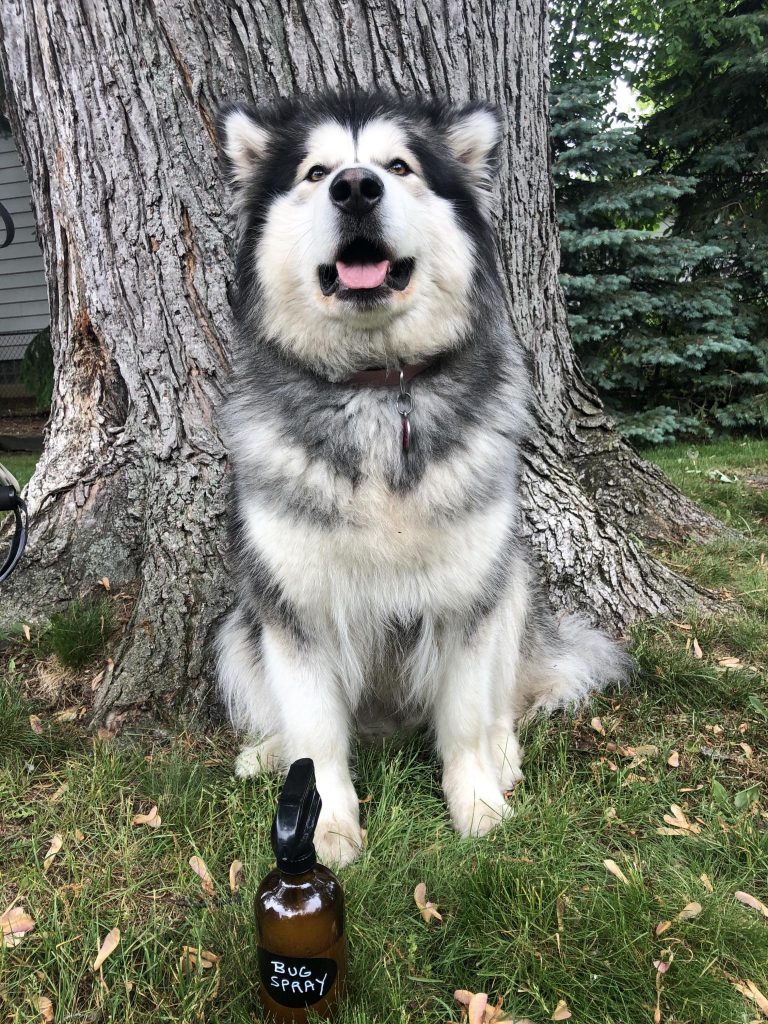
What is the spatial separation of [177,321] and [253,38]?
1019 millimetres

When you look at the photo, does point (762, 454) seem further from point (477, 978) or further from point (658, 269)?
point (477, 978)

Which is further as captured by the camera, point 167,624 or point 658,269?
point 658,269

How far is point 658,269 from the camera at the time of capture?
7184mm

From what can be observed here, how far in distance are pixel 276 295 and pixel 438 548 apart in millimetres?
914

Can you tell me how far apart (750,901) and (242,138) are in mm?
2581

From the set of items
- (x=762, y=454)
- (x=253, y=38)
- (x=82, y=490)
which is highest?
(x=253, y=38)

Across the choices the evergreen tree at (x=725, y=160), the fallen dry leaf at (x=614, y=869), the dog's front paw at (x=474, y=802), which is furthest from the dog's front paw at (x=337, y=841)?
the evergreen tree at (x=725, y=160)

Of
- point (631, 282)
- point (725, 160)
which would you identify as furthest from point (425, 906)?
point (725, 160)

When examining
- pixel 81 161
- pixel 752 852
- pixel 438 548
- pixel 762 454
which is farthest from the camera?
pixel 762 454

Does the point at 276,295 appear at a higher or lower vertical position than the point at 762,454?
higher

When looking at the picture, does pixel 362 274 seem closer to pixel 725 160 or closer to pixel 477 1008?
pixel 477 1008

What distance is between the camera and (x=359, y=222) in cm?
193

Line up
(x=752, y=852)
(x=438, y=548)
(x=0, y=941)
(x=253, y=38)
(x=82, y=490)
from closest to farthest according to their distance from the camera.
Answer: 1. (x=0, y=941)
2. (x=752, y=852)
3. (x=438, y=548)
4. (x=253, y=38)
5. (x=82, y=490)

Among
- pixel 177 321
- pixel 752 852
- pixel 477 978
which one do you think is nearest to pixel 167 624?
pixel 177 321
